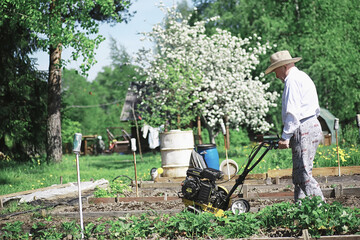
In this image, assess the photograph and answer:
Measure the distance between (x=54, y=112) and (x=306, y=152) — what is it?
12.5m

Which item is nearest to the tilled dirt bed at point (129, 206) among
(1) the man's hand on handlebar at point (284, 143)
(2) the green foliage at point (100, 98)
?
(1) the man's hand on handlebar at point (284, 143)

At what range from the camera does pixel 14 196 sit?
8.25 metres

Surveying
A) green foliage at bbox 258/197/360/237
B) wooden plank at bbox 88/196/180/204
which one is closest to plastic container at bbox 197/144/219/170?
wooden plank at bbox 88/196/180/204

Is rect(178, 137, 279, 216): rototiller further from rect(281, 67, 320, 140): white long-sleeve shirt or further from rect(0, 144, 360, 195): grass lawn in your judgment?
rect(0, 144, 360, 195): grass lawn

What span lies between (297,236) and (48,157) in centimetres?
1303

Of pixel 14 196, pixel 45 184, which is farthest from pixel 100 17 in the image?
pixel 14 196

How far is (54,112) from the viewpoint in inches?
629

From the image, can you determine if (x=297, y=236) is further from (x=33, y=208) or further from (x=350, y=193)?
(x=33, y=208)

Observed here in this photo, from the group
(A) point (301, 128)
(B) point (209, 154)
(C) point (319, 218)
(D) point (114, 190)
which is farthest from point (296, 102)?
(B) point (209, 154)

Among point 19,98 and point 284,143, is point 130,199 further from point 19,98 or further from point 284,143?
point 19,98

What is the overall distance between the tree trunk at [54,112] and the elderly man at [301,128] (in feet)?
40.0

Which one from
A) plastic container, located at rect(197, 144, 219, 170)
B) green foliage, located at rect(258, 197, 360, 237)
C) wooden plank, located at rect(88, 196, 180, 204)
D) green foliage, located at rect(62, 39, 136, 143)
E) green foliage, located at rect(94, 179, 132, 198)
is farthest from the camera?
green foliage, located at rect(62, 39, 136, 143)

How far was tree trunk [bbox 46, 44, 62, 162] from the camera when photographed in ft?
52.1

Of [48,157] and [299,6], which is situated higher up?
[299,6]
